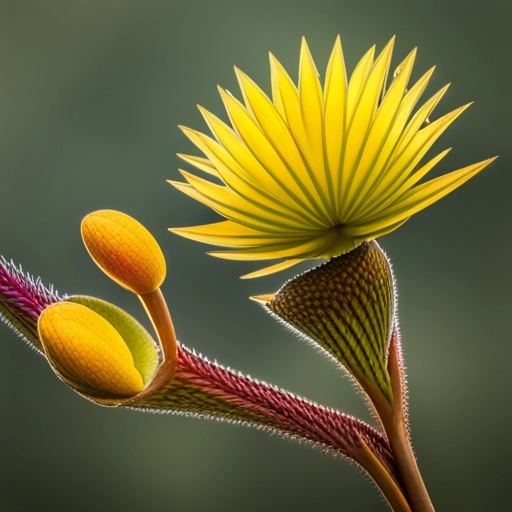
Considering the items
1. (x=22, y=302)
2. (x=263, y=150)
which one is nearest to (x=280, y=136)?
(x=263, y=150)

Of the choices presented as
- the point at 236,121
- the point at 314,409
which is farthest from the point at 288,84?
the point at 314,409

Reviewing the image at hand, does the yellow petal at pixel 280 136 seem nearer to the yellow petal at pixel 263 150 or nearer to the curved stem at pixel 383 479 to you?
the yellow petal at pixel 263 150

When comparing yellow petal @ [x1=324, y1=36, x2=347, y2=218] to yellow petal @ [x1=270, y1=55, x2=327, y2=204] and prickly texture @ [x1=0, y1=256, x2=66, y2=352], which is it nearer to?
yellow petal @ [x1=270, y1=55, x2=327, y2=204]

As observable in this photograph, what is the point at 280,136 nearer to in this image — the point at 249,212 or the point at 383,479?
the point at 249,212

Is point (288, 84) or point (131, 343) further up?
point (288, 84)

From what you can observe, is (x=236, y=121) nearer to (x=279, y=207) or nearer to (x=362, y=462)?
(x=279, y=207)

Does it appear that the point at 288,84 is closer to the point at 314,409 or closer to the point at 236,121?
the point at 236,121
